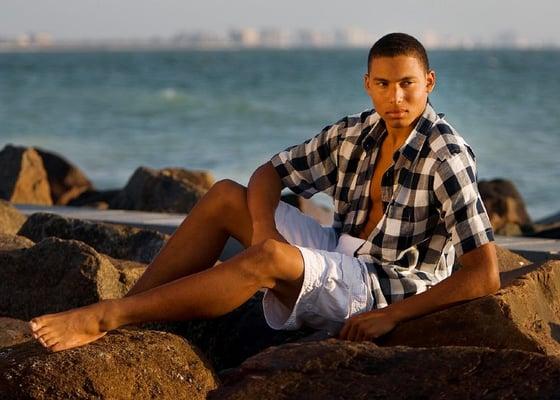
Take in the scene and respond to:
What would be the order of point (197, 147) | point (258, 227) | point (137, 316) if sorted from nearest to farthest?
point (137, 316)
point (258, 227)
point (197, 147)

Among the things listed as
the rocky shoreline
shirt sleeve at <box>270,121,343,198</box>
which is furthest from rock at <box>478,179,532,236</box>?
shirt sleeve at <box>270,121,343,198</box>

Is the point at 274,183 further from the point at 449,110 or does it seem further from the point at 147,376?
the point at 449,110

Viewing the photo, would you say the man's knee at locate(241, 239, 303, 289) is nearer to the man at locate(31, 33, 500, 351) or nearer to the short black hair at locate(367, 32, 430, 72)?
the man at locate(31, 33, 500, 351)

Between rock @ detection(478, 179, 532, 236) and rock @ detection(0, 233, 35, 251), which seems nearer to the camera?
rock @ detection(0, 233, 35, 251)

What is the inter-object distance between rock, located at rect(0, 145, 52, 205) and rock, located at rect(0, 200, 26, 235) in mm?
3433

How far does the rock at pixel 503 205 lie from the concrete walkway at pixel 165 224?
8.27ft

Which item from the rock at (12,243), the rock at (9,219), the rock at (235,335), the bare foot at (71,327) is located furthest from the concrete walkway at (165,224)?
the bare foot at (71,327)

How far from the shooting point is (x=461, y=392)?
378 centimetres

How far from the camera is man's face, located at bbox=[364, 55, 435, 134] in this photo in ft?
15.6

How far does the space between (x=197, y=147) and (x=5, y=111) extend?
35.5 feet

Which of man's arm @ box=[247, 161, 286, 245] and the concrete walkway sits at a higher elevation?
man's arm @ box=[247, 161, 286, 245]

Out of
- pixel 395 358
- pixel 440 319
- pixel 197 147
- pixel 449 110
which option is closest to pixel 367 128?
pixel 440 319

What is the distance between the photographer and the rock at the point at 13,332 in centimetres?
484

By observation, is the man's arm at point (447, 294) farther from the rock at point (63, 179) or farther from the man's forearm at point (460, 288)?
the rock at point (63, 179)
